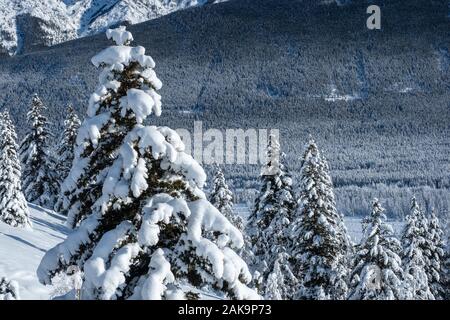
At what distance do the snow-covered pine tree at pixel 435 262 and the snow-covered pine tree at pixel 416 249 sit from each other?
438mm

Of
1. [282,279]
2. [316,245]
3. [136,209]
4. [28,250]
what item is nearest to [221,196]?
[282,279]

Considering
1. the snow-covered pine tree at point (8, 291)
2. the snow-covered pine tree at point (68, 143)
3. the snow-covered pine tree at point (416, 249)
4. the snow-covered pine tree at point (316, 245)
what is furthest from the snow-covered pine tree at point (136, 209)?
the snow-covered pine tree at point (68, 143)

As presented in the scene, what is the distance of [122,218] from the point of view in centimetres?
1209

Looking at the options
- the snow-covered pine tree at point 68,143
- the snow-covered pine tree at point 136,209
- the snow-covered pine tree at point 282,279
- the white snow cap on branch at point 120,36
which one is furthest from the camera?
the snow-covered pine tree at point 68,143

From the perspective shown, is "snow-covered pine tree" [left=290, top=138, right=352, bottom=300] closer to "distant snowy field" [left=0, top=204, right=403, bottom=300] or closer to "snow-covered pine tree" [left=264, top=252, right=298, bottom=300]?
"snow-covered pine tree" [left=264, top=252, right=298, bottom=300]

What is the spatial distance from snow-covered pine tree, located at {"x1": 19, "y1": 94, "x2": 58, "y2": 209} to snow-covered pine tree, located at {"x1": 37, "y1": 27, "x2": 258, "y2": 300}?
140 feet

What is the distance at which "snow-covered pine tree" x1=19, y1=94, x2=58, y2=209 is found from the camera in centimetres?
5378

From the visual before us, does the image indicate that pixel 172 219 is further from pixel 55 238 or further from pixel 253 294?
pixel 55 238

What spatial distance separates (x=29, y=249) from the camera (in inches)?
1051

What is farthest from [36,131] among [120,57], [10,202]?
[120,57]

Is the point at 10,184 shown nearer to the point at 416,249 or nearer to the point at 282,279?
the point at 282,279

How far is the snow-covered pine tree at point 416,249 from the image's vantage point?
1467 inches

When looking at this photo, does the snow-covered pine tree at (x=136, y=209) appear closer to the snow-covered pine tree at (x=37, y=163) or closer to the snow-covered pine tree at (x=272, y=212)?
the snow-covered pine tree at (x=272, y=212)

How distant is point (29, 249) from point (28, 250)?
1.51 ft
